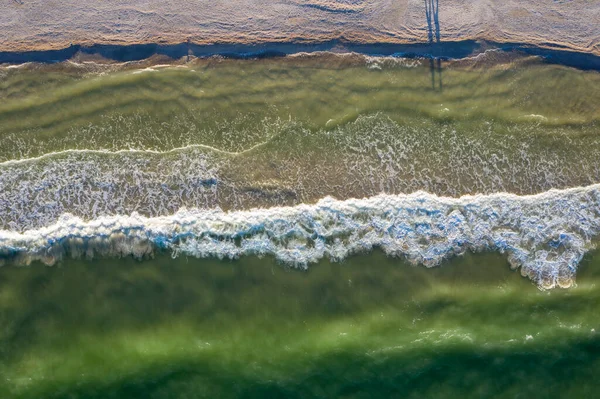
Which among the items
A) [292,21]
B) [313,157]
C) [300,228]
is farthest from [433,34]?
[300,228]

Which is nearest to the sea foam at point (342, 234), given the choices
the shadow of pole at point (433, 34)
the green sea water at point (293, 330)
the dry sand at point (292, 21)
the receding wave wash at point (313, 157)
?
the receding wave wash at point (313, 157)

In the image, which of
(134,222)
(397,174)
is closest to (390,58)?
(397,174)

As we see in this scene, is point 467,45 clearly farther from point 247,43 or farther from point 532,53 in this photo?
point 247,43

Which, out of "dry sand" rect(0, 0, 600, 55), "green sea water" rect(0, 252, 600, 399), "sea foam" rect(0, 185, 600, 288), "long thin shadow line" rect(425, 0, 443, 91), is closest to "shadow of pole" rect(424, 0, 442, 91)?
"long thin shadow line" rect(425, 0, 443, 91)

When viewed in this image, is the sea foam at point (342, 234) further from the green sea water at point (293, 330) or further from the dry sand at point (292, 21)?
the dry sand at point (292, 21)

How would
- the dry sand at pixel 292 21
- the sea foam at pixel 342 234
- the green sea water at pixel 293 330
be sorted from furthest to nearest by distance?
the dry sand at pixel 292 21 < the sea foam at pixel 342 234 < the green sea water at pixel 293 330
